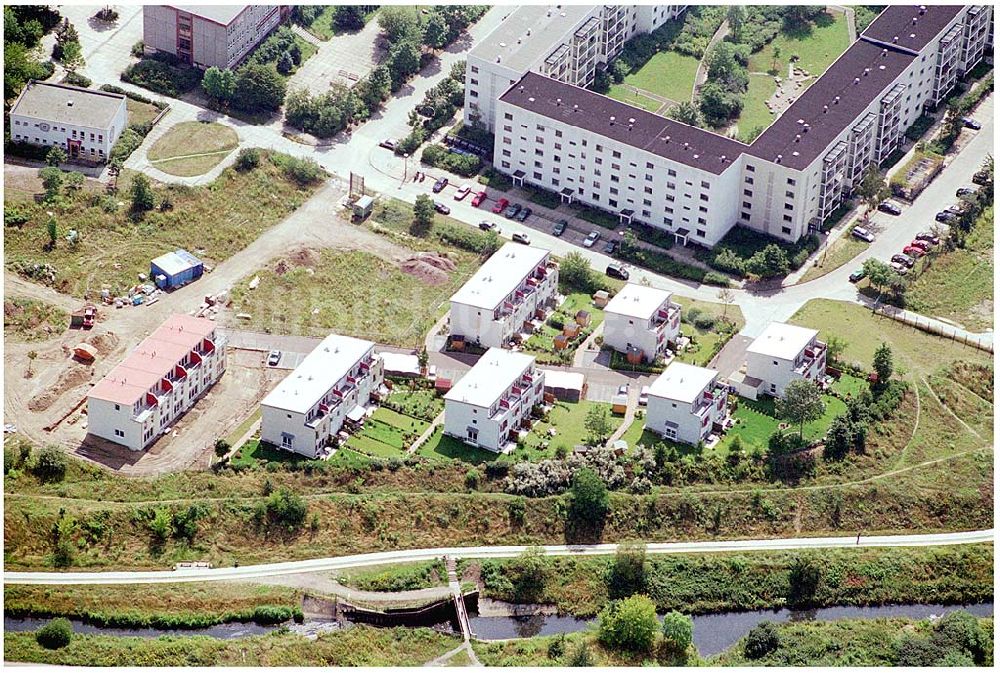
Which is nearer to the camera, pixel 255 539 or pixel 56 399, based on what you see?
pixel 255 539

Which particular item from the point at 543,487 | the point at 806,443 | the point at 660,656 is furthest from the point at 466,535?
the point at 806,443

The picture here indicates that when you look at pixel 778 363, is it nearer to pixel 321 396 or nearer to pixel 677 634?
pixel 677 634

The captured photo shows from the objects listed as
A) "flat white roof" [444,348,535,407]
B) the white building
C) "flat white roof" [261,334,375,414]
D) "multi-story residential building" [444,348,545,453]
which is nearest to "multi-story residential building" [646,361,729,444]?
"multi-story residential building" [444,348,545,453]

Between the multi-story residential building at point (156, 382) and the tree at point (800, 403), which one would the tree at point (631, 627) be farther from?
the multi-story residential building at point (156, 382)

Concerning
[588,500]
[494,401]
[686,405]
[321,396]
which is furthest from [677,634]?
[321,396]

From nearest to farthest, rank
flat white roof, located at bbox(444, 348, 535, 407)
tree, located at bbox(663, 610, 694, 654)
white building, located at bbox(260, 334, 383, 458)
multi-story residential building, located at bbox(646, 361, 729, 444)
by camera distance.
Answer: tree, located at bbox(663, 610, 694, 654) → white building, located at bbox(260, 334, 383, 458) → flat white roof, located at bbox(444, 348, 535, 407) → multi-story residential building, located at bbox(646, 361, 729, 444)

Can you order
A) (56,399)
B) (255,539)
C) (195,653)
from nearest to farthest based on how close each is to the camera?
(195,653)
(255,539)
(56,399)

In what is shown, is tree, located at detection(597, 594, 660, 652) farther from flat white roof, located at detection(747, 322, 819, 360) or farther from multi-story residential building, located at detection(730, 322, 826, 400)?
flat white roof, located at detection(747, 322, 819, 360)

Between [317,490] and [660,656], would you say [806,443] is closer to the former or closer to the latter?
[660,656]

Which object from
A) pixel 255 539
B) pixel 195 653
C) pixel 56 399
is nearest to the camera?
pixel 195 653
